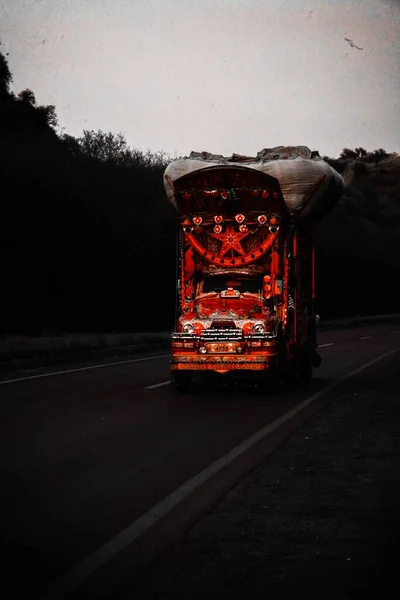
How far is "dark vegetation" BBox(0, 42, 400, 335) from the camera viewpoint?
44.8m

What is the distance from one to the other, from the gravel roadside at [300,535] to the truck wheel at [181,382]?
6.23 metres

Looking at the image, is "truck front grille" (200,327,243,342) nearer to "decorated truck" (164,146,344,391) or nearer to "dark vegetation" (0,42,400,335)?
"decorated truck" (164,146,344,391)

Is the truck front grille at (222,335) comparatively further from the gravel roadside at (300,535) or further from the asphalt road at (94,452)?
the gravel roadside at (300,535)

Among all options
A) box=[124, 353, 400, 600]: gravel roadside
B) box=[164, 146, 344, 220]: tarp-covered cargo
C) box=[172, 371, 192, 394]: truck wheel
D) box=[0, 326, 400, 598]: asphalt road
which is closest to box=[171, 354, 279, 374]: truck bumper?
box=[172, 371, 192, 394]: truck wheel

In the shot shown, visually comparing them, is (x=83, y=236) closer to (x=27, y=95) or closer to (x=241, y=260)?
(x=27, y=95)

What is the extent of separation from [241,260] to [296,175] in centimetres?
193

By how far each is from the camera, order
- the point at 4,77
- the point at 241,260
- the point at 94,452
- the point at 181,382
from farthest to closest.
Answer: the point at 4,77 < the point at 241,260 < the point at 181,382 < the point at 94,452

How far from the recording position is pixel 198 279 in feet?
62.0

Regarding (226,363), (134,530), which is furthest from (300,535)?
(226,363)

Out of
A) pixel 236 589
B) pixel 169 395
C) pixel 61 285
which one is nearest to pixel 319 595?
pixel 236 589

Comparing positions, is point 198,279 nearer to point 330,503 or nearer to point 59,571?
point 330,503

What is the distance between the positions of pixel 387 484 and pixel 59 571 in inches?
159

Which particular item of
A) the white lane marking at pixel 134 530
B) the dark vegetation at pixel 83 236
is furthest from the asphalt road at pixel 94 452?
the dark vegetation at pixel 83 236

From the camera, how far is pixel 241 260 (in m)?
18.5
